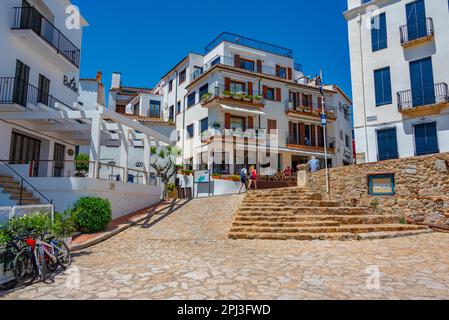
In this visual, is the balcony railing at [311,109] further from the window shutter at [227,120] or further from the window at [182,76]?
the window at [182,76]

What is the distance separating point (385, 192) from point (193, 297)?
38.4 feet

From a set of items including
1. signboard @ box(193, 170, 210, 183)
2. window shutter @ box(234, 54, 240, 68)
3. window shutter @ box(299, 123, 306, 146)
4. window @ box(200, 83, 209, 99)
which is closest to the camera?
signboard @ box(193, 170, 210, 183)

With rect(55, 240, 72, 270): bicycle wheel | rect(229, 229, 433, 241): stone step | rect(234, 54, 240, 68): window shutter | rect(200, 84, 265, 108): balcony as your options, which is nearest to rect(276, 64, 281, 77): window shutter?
rect(234, 54, 240, 68): window shutter

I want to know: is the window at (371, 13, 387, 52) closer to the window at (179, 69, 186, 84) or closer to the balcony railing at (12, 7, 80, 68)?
the balcony railing at (12, 7, 80, 68)

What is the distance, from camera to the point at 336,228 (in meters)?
11.3

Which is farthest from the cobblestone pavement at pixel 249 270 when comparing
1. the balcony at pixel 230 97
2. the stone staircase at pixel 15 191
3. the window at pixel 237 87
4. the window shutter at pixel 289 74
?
the window shutter at pixel 289 74

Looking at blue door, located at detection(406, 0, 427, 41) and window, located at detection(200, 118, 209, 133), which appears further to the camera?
window, located at detection(200, 118, 209, 133)

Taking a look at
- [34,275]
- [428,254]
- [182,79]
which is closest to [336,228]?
[428,254]

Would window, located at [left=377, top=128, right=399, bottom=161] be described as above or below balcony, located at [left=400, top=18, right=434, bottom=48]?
below

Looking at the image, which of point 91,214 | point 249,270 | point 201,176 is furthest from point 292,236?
point 201,176

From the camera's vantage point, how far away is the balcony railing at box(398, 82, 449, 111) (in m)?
16.8

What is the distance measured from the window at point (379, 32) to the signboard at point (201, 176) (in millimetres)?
14587

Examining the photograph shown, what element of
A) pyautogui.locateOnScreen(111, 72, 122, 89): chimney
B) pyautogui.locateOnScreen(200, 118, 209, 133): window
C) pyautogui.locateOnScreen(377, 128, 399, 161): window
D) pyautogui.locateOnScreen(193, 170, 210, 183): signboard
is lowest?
pyautogui.locateOnScreen(193, 170, 210, 183): signboard

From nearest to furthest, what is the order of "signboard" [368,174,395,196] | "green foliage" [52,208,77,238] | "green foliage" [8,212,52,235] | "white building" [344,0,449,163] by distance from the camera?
"green foliage" [8,212,52,235] → "green foliage" [52,208,77,238] → "signboard" [368,174,395,196] → "white building" [344,0,449,163]
